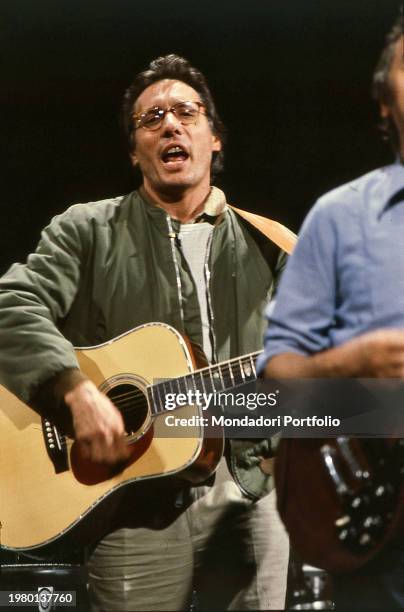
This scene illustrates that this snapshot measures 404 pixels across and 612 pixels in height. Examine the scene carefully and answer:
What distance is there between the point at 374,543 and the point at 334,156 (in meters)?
1.07

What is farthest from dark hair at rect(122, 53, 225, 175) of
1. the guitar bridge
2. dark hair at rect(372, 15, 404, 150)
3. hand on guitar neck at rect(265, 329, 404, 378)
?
the guitar bridge

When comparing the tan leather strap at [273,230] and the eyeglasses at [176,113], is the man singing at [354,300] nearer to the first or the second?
the tan leather strap at [273,230]

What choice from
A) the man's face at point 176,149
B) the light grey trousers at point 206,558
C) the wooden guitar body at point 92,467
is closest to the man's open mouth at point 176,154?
the man's face at point 176,149

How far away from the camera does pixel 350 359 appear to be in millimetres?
2090

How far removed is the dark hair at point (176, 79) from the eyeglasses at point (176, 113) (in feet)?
0.12

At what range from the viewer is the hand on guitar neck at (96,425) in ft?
7.79

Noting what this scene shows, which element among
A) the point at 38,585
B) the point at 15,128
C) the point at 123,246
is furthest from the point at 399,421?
the point at 15,128

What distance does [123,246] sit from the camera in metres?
2.51

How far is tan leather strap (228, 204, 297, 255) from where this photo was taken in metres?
2.42

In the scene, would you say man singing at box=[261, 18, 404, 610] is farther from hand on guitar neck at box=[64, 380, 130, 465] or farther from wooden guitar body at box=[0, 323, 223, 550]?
hand on guitar neck at box=[64, 380, 130, 465]

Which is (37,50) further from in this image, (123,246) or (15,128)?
(123,246)

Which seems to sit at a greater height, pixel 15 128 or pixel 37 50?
pixel 37 50

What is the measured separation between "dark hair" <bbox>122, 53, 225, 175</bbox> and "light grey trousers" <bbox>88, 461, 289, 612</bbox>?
3.10ft

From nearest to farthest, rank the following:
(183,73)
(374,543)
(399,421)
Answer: (374,543), (399,421), (183,73)
